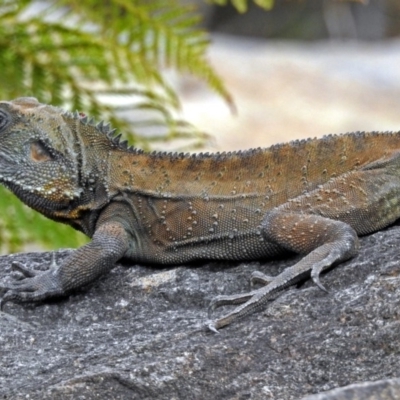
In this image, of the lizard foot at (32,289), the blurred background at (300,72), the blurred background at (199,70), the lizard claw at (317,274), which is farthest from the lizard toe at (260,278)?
the blurred background at (300,72)

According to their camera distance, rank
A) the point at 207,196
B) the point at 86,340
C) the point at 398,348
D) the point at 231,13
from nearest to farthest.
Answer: the point at 398,348 < the point at 86,340 < the point at 207,196 < the point at 231,13

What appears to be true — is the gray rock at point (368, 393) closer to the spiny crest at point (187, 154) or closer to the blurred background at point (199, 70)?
the spiny crest at point (187, 154)

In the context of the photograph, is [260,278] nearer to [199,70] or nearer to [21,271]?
[21,271]

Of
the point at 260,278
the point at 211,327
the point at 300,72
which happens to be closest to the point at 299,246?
the point at 260,278

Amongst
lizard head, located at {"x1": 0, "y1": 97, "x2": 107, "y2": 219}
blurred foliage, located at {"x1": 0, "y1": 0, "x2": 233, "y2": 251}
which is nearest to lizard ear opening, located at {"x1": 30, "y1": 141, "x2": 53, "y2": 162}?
lizard head, located at {"x1": 0, "y1": 97, "x2": 107, "y2": 219}

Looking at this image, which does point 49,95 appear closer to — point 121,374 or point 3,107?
point 3,107

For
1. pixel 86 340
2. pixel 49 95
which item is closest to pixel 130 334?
pixel 86 340
